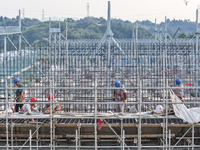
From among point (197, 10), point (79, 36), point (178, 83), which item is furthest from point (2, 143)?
point (79, 36)

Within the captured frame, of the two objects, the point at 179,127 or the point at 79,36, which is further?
the point at 79,36

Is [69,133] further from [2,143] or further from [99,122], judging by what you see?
[2,143]

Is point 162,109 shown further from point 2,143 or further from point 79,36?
point 79,36

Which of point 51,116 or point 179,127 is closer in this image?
point 51,116

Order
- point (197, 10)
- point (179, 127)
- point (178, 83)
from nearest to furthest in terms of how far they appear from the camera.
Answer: point (179, 127), point (178, 83), point (197, 10)

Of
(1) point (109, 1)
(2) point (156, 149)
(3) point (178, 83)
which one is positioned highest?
(1) point (109, 1)

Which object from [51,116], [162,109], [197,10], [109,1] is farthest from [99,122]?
[197,10]

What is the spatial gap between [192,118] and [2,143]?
5922mm

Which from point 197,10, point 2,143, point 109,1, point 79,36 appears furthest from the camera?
point 79,36

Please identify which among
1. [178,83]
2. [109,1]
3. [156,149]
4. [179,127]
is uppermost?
[109,1]

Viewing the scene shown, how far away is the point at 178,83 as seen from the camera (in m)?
12.0

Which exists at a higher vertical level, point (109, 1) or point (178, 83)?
point (109, 1)

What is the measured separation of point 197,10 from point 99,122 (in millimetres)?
14673

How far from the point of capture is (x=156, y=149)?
1050 centimetres
